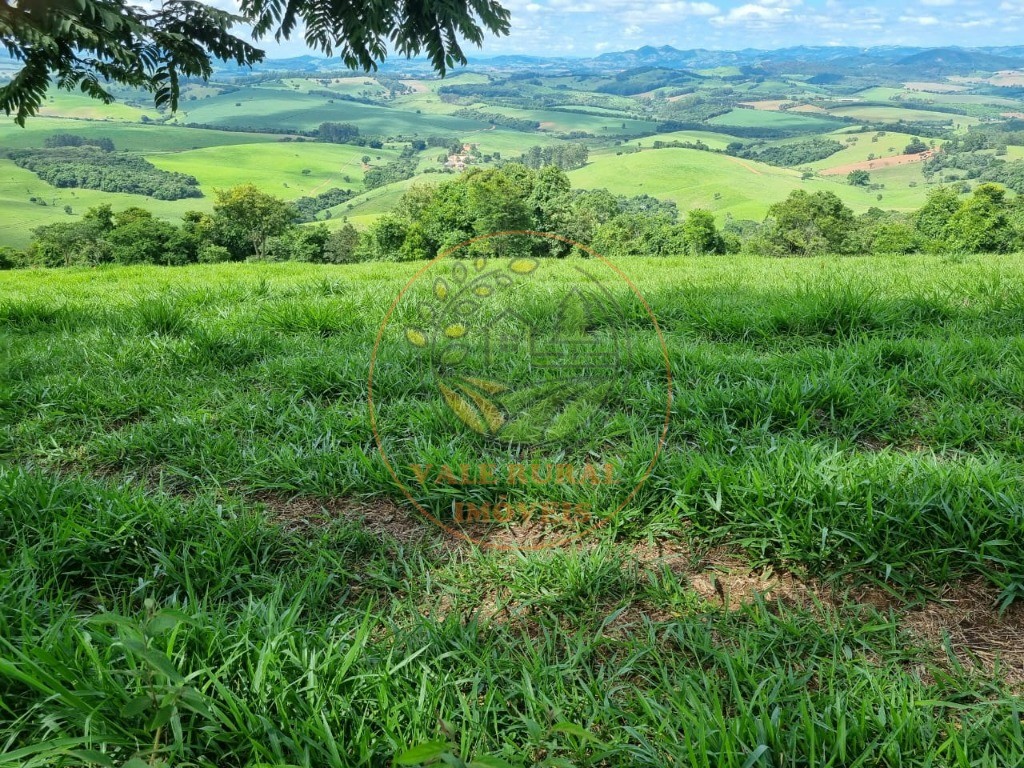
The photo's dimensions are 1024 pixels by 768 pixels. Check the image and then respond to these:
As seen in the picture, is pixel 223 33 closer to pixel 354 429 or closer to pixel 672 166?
pixel 354 429

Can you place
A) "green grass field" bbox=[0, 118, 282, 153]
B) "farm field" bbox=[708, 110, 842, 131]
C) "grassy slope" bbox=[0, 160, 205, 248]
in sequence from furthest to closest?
1. "farm field" bbox=[708, 110, 842, 131]
2. "green grass field" bbox=[0, 118, 282, 153]
3. "grassy slope" bbox=[0, 160, 205, 248]

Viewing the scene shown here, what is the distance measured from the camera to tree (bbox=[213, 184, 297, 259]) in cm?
5106

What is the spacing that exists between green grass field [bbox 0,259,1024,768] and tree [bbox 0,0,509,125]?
6.06 feet

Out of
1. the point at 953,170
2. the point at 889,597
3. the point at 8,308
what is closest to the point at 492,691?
the point at 889,597

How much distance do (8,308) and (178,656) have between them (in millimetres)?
5562

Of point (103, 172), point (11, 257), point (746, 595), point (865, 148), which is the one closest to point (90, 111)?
point (103, 172)

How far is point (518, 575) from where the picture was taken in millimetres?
2131

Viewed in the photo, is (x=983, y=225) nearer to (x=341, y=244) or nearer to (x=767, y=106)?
(x=341, y=244)

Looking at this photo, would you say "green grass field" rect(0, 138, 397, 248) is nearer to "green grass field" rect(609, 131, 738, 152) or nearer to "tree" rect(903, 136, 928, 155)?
"green grass field" rect(609, 131, 738, 152)

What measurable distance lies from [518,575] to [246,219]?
187 ft

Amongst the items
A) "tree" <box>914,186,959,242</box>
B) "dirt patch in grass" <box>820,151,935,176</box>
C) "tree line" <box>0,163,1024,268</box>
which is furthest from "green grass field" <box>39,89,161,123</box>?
"tree" <box>914,186,959,242</box>

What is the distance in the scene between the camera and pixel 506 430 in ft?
9.64

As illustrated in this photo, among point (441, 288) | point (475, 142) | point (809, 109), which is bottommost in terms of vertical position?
point (441, 288)

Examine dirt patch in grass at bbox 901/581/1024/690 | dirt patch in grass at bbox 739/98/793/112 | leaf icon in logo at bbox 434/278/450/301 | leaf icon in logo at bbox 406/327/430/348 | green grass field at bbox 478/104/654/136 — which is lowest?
dirt patch in grass at bbox 901/581/1024/690
